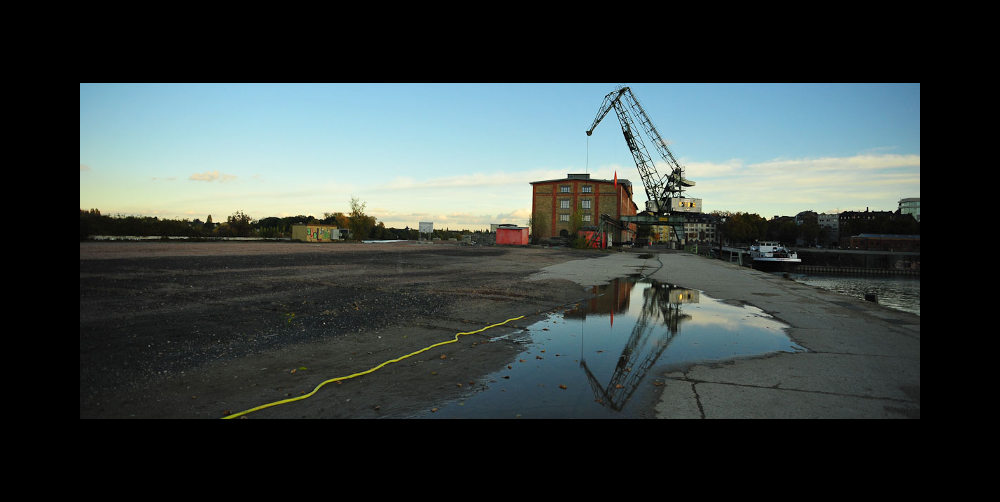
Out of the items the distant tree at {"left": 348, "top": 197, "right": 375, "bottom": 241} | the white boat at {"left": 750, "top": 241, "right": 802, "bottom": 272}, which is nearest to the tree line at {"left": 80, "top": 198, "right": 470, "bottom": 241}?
the distant tree at {"left": 348, "top": 197, "right": 375, "bottom": 241}

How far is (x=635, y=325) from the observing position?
8.08 metres

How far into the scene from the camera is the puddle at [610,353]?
3.85 m

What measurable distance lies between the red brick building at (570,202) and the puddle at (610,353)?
54258 mm

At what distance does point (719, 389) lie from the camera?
170 inches

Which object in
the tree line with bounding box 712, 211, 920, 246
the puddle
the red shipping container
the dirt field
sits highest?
the tree line with bounding box 712, 211, 920, 246

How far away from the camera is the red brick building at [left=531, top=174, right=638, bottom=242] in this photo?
64.1 m

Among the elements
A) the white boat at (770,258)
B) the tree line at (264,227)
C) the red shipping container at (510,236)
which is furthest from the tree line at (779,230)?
the tree line at (264,227)

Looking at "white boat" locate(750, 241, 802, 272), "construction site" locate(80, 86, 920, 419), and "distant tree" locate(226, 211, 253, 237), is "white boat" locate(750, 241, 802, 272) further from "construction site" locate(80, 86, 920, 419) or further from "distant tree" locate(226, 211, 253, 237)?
"distant tree" locate(226, 211, 253, 237)

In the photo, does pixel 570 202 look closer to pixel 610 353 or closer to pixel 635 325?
pixel 635 325

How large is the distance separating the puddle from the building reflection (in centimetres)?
2

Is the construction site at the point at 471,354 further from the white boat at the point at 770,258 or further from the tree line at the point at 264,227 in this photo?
the white boat at the point at 770,258
